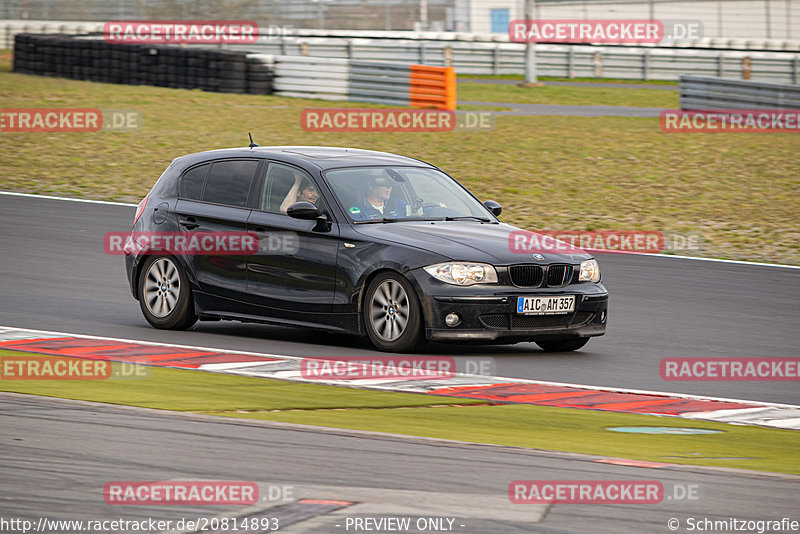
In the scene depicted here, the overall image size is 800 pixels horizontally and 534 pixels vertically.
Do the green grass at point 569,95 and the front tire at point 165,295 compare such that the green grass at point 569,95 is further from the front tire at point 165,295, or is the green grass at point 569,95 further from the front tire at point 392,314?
the front tire at point 392,314

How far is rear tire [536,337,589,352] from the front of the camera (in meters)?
11.0

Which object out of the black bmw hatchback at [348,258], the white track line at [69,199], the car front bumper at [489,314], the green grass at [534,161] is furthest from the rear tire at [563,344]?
the white track line at [69,199]

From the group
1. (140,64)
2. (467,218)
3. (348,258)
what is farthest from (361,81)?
(348,258)

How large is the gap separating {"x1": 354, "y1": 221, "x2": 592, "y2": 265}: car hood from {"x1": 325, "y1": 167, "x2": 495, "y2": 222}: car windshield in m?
Result: 0.17

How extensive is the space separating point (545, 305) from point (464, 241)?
2.54 ft

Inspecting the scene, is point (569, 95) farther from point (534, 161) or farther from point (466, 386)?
point (466, 386)

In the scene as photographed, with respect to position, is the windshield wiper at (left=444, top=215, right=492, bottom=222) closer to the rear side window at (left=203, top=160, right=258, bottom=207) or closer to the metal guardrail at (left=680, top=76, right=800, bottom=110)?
the rear side window at (left=203, top=160, right=258, bottom=207)

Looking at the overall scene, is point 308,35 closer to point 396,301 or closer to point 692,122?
point 692,122

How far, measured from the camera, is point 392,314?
34.2 ft

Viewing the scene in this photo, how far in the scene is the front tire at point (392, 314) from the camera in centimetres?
1027

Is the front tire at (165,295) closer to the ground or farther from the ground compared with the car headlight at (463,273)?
closer to the ground

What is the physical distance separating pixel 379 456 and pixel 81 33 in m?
41.3

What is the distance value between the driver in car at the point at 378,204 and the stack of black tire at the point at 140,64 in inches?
853

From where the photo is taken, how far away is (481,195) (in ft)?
69.8
